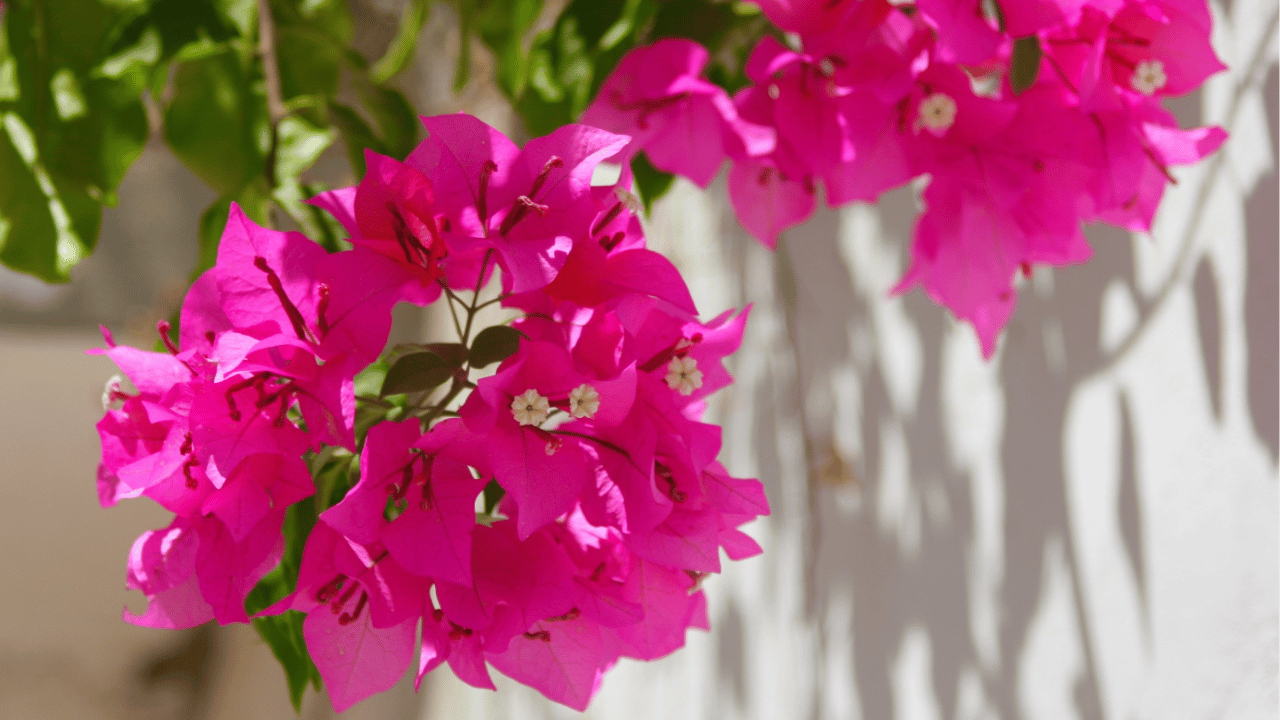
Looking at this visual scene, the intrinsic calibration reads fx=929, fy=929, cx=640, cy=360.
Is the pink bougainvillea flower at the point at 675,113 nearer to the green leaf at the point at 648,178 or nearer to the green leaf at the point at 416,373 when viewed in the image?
Answer: the green leaf at the point at 648,178

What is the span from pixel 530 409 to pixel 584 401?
2 centimetres

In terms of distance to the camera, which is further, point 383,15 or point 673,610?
point 383,15

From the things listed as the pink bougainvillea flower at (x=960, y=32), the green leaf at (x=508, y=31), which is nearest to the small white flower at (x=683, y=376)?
the pink bougainvillea flower at (x=960, y=32)

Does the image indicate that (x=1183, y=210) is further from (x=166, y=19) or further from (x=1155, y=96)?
(x=166, y=19)

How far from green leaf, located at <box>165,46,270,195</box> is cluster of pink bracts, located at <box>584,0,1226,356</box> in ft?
0.70

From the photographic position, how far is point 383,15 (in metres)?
1.28

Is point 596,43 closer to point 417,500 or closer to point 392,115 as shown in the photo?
point 392,115

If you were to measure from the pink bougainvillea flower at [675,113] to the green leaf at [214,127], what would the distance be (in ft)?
0.70

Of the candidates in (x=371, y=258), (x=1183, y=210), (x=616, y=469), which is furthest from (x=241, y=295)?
(x=1183, y=210)

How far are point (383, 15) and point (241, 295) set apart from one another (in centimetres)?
104

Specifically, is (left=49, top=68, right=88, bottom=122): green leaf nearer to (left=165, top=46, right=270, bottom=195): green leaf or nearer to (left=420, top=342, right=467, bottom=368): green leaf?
(left=165, top=46, right=270, bottom=195): green leaf

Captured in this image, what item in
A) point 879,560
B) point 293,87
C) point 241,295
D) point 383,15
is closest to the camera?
point 241,295

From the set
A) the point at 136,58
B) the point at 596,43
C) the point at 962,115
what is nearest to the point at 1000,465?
the point at 962,115

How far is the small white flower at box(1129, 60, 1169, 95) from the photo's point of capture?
0.48 metres
